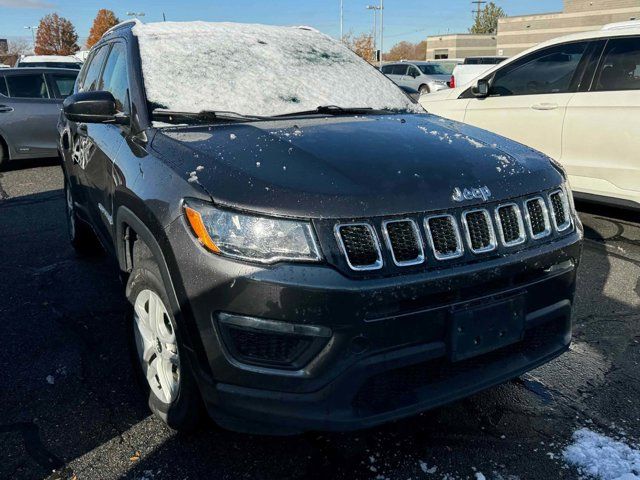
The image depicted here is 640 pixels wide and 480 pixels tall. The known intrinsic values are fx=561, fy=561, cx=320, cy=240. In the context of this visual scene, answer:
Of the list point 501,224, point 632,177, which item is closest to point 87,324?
point 501,224

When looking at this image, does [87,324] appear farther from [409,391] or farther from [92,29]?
[92,29]

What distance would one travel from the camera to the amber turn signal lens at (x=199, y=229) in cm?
186

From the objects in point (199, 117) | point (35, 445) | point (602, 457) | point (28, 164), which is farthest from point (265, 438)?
point (28, 164)

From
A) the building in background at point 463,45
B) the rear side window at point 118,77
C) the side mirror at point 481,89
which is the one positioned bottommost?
the building in background at point 463,45

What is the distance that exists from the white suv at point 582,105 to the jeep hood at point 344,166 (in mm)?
2711

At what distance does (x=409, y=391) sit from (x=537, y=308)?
0.64m

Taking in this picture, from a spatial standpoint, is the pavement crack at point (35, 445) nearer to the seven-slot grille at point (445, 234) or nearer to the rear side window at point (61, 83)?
the seven-slot grille at point (445, 234)

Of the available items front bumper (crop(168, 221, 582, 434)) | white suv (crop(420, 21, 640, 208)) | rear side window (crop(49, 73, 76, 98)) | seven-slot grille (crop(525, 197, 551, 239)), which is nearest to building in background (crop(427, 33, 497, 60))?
rear side window (crop(49, 73, 76, 98))

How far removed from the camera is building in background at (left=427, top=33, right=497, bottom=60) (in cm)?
7112

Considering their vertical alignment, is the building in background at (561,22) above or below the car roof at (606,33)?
below

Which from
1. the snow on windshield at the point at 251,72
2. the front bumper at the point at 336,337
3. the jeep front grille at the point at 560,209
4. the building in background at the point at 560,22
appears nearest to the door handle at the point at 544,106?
the snow on windshield at the point at 251,72

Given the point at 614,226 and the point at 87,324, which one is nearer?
the point at 87,324

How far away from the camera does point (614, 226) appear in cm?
532

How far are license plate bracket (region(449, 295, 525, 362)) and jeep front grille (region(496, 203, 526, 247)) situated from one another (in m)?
0.21
